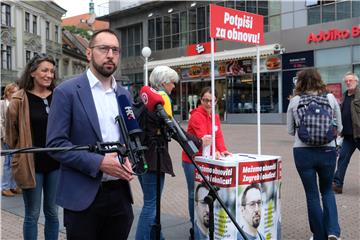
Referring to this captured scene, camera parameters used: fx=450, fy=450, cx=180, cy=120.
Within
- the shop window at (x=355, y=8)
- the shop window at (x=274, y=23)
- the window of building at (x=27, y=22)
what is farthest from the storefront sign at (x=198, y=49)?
the window of building at (x=27, y=22)

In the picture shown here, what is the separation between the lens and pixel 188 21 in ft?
102

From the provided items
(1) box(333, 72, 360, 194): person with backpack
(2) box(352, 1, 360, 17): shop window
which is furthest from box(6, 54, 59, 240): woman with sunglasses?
(2) box(352, 1, 360, 17): shop window

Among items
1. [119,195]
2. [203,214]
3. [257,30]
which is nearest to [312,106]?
[257,30]

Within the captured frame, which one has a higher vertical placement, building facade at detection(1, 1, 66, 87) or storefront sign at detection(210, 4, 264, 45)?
building facade at detection(1, 1, 66, 87)

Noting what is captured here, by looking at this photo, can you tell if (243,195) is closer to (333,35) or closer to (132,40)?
(333,35)

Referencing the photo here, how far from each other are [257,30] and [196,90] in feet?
86.0

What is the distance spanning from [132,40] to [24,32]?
16.2 m

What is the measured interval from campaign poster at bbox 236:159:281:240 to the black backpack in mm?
417

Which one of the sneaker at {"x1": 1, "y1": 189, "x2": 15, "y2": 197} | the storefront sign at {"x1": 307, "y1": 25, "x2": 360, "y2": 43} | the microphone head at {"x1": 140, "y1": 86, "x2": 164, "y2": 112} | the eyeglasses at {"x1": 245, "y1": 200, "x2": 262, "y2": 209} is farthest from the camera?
the storefront sign at {"x1": 307, "y1": 25, "x2": 360, "y2": 43}

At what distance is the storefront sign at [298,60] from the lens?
78.3 ft

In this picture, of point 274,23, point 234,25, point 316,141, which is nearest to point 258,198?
point 316,141

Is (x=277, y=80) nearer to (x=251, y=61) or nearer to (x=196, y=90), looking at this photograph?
(x=251, y=61)

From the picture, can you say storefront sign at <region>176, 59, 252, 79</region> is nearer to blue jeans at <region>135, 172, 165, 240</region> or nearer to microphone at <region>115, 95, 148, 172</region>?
blue jeans at <region>135, 172, 165, 240</region>

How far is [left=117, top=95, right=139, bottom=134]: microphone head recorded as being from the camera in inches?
96.4
